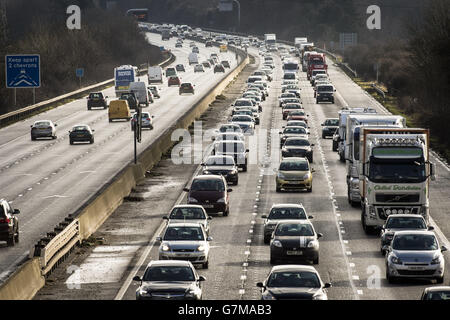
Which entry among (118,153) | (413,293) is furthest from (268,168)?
(413,293)

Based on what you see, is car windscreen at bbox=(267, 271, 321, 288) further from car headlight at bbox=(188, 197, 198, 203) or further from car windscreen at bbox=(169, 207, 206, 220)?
car headlight at bbox=(188, 197, 198, 203)

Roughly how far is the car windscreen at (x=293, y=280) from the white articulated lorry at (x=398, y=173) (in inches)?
589

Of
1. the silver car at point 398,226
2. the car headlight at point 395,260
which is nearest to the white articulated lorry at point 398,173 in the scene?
the silver car at point 398,226

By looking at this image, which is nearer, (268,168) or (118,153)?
(268,168)

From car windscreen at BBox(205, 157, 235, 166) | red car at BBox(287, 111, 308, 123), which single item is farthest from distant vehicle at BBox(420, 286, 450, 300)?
red car at BBox(287, 111, 308, 123)

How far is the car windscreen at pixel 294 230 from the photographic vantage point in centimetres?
3678

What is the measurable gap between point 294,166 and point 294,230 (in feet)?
63.2

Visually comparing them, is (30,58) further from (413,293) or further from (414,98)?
(413,293)

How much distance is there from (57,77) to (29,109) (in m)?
51.3

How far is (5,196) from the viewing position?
55.4 metres

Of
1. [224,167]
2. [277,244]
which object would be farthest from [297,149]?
[277,244]

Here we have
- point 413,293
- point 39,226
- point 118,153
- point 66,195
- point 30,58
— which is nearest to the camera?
point 413,293

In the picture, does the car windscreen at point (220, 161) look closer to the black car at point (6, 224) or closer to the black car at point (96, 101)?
the black car at point (6, 224)

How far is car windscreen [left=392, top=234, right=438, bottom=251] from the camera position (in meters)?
33.8
